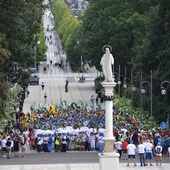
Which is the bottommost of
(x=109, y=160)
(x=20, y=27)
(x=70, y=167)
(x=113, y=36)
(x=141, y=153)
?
(x=109, y=160)

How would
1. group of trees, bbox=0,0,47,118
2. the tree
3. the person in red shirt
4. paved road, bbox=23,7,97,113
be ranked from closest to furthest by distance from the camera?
the person in red shirt < group of trees, bbox=0,0,47,118 < paved road, bbox=23,7,97,113 < the tree

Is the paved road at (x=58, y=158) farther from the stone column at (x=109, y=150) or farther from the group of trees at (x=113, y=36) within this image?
the stone column at (x=109, y=150)

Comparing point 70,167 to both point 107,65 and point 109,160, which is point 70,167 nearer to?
point 109,160

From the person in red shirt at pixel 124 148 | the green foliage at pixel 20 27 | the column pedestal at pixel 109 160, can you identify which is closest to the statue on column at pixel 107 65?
the column pedestal at pixel 109 160

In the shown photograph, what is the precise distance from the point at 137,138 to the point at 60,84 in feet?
203

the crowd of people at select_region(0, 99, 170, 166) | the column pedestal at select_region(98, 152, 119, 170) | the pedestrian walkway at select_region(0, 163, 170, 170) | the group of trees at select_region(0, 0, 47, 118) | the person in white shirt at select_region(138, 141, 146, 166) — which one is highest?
the group of trees at select_region(0, 0, 47, 118)

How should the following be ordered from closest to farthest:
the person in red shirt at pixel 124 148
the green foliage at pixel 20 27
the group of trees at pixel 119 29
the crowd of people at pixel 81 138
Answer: the crowd of people at pixel 81 138, the person in red shirt at pixel 124 148, the green foliage at pixel 20 27, the group of trees at pixel 119 29

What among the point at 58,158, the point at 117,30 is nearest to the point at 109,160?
the point at 58,158

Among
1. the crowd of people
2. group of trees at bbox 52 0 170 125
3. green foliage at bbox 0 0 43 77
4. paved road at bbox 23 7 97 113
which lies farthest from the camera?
group of trees at bbox 52 0 170 125

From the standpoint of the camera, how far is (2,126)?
72688 mm

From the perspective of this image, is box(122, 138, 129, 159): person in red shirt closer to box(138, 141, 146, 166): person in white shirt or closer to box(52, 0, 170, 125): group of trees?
box(138, 141, 146, 166): person in white shirt

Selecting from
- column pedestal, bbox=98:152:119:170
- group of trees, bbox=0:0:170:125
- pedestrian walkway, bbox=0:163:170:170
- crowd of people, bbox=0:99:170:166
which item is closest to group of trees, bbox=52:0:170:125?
group of trees, bbox=0:0:170:125

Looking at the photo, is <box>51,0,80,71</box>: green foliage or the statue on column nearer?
the statue on column

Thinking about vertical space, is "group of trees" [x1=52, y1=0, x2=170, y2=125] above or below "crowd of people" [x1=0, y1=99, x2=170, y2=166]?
above
